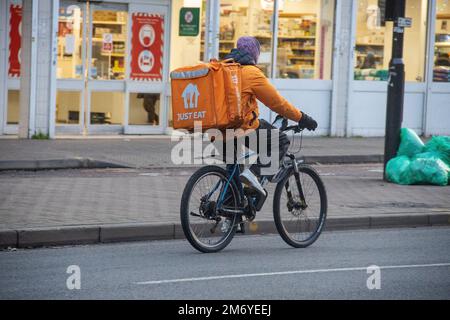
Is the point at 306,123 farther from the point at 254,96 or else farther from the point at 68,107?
the point at 68,107

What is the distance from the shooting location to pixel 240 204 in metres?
8.89

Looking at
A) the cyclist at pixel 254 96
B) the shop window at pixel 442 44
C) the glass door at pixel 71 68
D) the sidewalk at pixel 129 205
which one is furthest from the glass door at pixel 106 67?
the cyclist at pixel 254 96

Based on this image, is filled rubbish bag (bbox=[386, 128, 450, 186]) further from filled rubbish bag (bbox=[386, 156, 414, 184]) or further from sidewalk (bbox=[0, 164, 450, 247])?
sidewalk (bbox=[0, 164, 450, 247])

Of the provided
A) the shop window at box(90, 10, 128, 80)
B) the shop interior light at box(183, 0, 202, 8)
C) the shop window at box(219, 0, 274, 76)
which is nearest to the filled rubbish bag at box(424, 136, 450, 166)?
the shop window at box(219, 0, 274, 76)

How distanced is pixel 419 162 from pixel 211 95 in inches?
237

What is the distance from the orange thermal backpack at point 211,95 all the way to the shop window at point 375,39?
12724 millimetres

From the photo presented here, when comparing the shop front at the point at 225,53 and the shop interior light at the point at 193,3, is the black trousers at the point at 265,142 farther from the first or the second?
the shop interior light at the point at 193,3

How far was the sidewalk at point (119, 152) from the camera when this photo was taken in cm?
1480

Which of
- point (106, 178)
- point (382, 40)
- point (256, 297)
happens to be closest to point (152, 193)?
point (106, 178)

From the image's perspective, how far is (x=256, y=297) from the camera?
22.5ft

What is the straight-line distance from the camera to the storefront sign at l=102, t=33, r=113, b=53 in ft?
63.0

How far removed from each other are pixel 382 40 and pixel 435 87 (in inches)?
68.6

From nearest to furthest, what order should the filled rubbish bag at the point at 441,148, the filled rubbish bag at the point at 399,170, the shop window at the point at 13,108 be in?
the filled rubbish bag at the point at 399,170, the filled rubbish bag at the point at 441,148, the shop window at the point at 13,108
